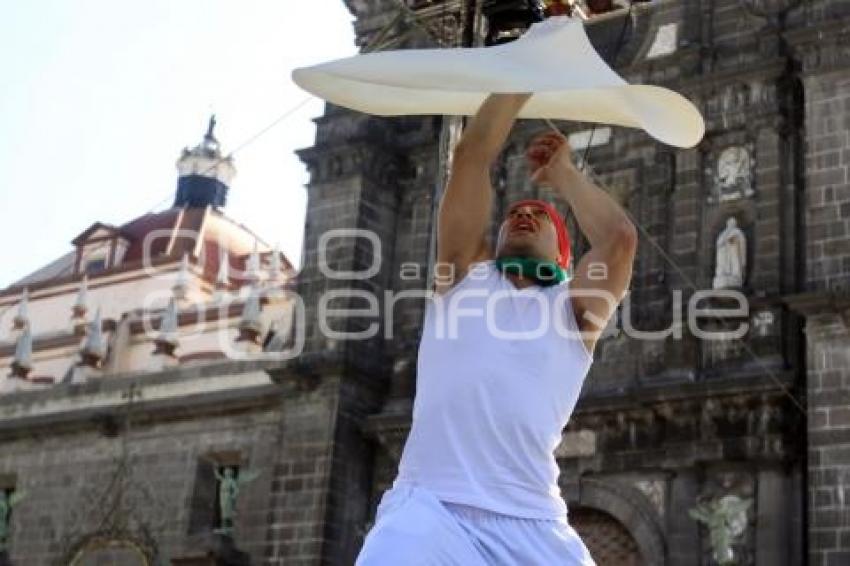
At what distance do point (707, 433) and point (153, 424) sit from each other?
9.21m

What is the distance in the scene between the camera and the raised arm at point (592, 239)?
4223 mm

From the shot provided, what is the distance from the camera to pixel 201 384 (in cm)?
2219

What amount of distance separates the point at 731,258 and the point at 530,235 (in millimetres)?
13212

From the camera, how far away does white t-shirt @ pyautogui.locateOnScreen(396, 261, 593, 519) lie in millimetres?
3881

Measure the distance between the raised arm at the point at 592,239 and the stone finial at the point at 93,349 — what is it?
2531 cm

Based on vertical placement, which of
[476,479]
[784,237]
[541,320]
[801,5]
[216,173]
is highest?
[216,173]

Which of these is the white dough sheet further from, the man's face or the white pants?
the white pants

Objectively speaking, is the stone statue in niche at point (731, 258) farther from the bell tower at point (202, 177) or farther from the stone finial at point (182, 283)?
the bell tower at point (202, 177)

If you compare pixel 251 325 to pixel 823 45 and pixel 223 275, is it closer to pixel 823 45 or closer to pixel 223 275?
pixel 223 275

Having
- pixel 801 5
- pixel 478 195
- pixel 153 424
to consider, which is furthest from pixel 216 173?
pixel 478 195

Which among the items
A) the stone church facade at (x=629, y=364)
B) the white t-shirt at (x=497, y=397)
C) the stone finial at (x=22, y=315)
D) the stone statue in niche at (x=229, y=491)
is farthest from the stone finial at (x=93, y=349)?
the white t-shirt at (x=497, y=397)

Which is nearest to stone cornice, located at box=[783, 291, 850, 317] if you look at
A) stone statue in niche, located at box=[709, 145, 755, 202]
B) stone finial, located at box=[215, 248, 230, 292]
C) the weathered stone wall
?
stone statue in niche, located at box=[709, 145, 755, 202]

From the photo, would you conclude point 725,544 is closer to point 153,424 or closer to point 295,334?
point 295,334

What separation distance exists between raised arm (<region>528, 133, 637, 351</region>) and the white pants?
2.05 feet
